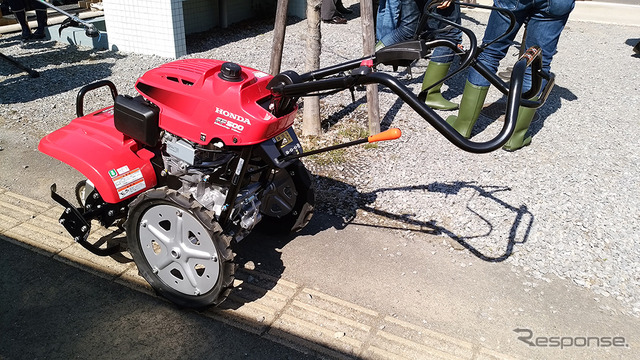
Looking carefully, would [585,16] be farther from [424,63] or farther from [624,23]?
[424,63]

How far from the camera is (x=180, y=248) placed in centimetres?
307

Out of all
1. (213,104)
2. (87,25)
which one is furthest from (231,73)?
(87,25)

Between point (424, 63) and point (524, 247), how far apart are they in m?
5.06

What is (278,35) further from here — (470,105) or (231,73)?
(231,73)

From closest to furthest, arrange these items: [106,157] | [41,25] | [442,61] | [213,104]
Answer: [213,104] → [106,157] → [442,61] → [41,25]

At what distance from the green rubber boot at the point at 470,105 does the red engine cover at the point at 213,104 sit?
2.83m

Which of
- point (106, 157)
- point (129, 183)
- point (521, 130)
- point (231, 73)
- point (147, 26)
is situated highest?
point (231, 73)

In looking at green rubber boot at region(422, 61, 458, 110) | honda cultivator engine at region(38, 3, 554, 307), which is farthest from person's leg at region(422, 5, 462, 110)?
honda cultivator engine at region(38, 3, 554, 307)

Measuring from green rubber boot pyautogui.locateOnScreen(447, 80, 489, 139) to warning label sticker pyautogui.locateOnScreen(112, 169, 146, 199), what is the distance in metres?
3.39

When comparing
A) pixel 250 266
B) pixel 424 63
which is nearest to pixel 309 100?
pixel 250 266

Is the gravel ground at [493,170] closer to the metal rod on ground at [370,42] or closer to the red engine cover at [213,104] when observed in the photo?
the metal rod on ground at [370,42]

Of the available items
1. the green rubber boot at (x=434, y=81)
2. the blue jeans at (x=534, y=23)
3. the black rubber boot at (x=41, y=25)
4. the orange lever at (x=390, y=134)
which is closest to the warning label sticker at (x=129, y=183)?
the orange lever at (x=390, y=134)

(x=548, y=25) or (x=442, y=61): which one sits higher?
(x=548, y=25)

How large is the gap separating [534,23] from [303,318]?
11.8ft
